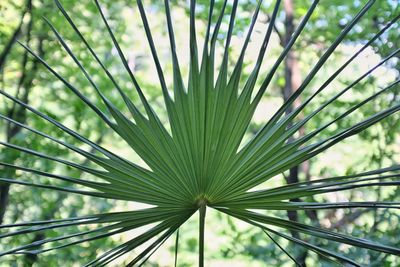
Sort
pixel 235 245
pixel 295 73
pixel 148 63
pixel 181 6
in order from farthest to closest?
pixel 148 63 < pixel 181 6 < pixel 235 245 < pixel 295 73

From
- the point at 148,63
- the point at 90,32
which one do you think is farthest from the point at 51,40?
the point at 148,63

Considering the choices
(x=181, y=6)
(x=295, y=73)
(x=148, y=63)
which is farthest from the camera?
(x=148, y=63)

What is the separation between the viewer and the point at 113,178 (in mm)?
1140

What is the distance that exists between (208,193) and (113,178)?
207 millimetres

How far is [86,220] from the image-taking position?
117 cm

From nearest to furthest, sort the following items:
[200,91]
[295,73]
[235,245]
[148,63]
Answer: [200,91]
[295,73]
[235,245]
[148,63]

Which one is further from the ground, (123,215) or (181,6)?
(181,6)

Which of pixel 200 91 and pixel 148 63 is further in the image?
pixel 148 63

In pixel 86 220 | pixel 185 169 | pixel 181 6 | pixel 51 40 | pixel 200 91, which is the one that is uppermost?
pixel 181 6

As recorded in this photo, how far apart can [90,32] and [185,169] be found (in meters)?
2.43

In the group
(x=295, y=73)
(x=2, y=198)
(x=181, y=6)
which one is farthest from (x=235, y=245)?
(x=181, y=6)

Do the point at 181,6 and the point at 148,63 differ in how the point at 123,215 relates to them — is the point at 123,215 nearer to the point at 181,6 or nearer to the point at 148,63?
the point at 181,6

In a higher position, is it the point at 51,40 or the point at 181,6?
the point at 181,6

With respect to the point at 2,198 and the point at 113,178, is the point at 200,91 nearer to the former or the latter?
the point at 113,178
